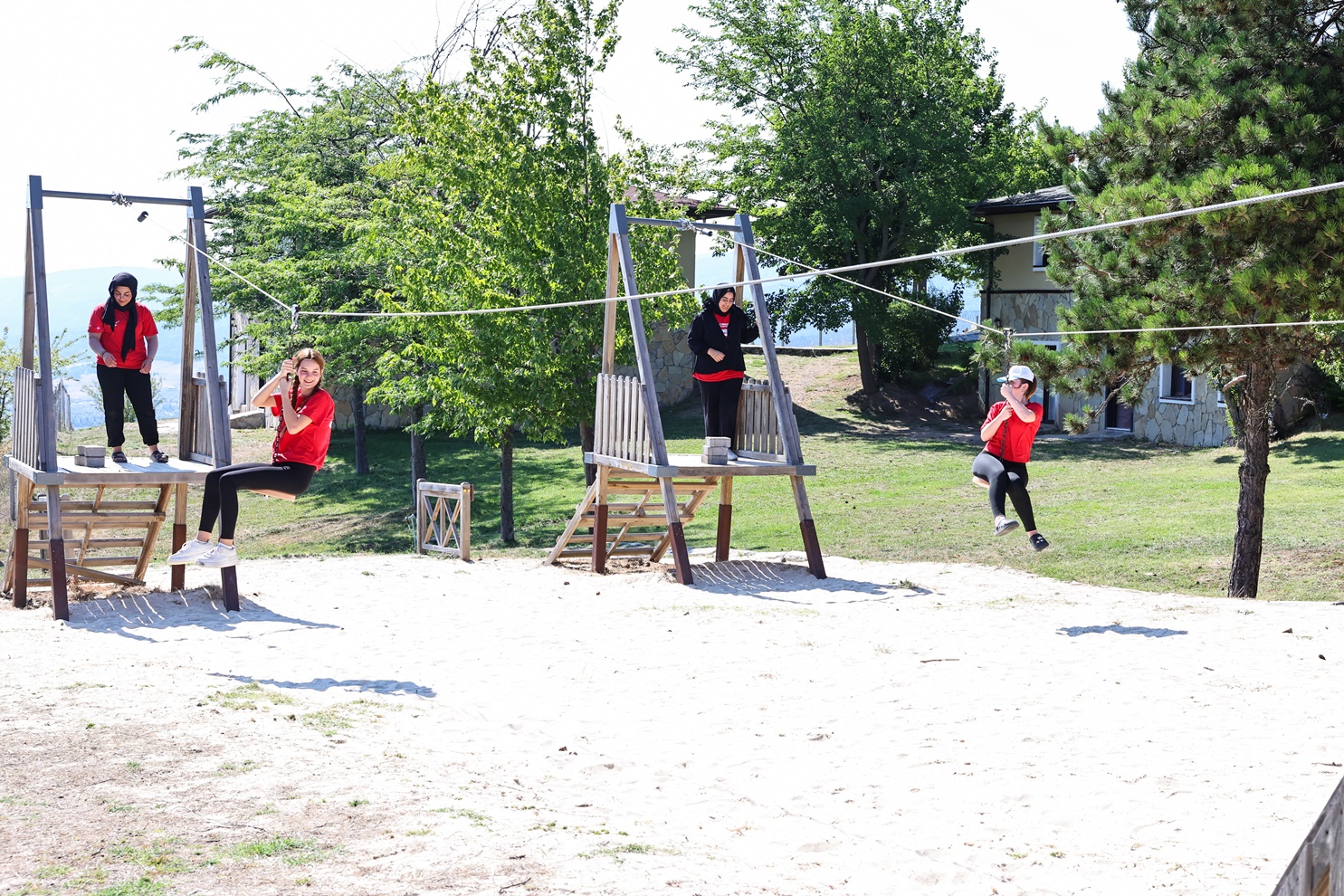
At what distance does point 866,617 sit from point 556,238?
11281 mm

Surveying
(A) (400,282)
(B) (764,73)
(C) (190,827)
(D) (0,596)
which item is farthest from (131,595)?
(B) (764,73)

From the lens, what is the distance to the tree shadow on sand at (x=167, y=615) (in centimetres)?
1091

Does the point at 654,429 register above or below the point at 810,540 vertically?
above

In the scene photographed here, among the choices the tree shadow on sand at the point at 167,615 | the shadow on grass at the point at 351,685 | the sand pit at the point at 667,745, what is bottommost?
the tree shadow on sand at the point at 167,615

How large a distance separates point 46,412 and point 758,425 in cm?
719

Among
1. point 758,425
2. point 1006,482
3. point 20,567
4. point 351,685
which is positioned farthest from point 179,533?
point 1006,482

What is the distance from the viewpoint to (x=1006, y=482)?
1098 cm

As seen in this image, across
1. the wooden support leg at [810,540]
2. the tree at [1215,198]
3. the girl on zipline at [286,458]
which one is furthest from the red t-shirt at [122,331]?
the tree at [1215,198]

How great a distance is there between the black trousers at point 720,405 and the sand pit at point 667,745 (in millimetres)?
2639

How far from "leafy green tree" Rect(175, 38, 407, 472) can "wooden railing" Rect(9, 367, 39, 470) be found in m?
10.7

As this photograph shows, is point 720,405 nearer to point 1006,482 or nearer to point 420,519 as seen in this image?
point 1006,482

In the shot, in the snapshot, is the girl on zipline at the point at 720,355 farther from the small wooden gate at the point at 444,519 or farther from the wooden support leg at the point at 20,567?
the wooden support leg at the point at 20,567

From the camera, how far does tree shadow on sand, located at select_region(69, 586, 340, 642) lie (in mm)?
10906

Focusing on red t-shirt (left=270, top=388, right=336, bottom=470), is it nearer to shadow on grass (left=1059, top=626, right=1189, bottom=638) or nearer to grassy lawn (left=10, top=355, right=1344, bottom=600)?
shadow on grass (left=1059, top=626, right=1189, bottom=638)
